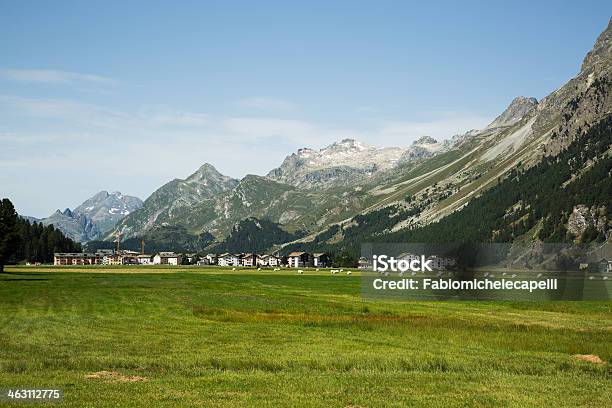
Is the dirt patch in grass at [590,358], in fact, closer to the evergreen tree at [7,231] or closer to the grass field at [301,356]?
the grass field at [301,356]

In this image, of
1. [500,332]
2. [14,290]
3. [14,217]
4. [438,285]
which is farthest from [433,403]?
[14,217]

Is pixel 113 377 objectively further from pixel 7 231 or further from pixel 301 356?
pixel 7 231

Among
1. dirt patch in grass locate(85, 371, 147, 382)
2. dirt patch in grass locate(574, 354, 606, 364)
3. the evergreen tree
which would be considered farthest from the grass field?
the evergreen tree

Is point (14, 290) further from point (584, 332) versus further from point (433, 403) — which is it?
point (433, 403)

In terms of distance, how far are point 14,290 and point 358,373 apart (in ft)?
250

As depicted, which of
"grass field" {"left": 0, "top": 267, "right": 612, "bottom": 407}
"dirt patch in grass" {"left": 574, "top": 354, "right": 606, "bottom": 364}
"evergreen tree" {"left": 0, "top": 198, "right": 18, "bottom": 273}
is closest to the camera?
"grass field" {"left": 0, "top": 267, "right": 612, "bottom": 407}

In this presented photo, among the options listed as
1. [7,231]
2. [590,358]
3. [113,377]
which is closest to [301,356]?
[113,377]

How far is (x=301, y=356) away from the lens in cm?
3722

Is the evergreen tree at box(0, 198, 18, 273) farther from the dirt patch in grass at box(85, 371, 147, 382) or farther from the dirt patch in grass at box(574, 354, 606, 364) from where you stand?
the dirt patch in grass at box(574, 354, 606, 364)

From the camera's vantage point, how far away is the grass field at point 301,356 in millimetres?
26734

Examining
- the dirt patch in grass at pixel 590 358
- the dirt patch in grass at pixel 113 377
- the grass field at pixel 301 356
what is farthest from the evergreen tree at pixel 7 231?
the dirt patch in grass at pixel 590 358

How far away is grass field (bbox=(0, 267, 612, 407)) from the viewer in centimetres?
2673

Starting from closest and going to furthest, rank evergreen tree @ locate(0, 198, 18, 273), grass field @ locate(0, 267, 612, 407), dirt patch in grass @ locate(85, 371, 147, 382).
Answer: grass field @ locate(0, 267, 612, 407), dirt patch in grass @ locate(85, 371, 147, 382), evergreen tree @ locate(0, 198, 18, 273)

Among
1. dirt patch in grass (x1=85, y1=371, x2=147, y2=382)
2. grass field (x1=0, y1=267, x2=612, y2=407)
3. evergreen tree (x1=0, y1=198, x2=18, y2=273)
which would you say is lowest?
grass field (x1=0, y1=267, x2=612, y2=407)
